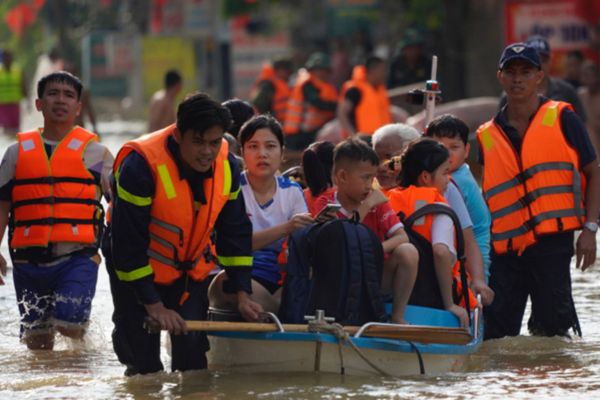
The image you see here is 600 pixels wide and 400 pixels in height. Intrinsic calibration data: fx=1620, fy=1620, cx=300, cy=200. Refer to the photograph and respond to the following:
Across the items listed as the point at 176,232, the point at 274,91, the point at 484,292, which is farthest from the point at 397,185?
the point at 274,91

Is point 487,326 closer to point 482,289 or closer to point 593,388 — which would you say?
point 482,289

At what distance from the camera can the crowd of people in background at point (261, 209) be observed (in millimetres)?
7020

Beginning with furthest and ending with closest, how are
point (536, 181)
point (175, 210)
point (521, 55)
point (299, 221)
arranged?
point (536, 181), point (521, 55), point (299, 221), point (175, 210)

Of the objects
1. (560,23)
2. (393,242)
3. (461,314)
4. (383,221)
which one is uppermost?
(560,23)

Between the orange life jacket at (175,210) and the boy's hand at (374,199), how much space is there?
896 millimetres

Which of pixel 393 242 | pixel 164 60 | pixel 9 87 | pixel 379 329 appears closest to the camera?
pixel 379 329

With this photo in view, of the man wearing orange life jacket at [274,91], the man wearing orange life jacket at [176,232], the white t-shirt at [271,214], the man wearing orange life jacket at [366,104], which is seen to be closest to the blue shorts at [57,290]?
the white t-shirt at [271,214]

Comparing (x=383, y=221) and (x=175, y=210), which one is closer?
(x=175, y=210)

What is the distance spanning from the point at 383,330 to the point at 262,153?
1199 mm

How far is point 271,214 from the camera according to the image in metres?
8.12

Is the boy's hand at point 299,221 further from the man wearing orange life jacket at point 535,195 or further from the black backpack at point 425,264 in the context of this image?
the man wearing orange life jacket at point 535,195

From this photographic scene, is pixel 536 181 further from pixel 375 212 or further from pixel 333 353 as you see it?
pixel 333 353

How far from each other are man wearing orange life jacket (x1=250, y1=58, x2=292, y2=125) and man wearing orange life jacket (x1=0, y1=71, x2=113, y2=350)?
11.5m

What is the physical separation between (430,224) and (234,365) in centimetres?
123
